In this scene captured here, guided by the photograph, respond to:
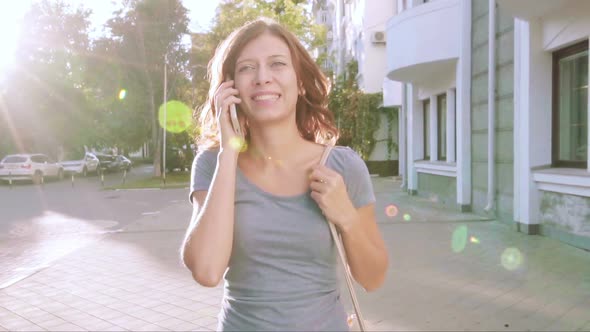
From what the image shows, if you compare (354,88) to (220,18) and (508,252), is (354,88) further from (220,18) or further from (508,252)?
(508,252)

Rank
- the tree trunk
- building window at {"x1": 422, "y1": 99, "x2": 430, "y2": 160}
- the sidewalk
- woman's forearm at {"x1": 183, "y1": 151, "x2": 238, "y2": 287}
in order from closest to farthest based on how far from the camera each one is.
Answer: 1. woman's forearm at {"x1": 183, "y1": 151, "x2": 238, "y2": 287}
2. the sidewalk
3. building window at {"x1": 422, "y1": 99, "x2": 430, "y2": 160}
4. the tree trunk

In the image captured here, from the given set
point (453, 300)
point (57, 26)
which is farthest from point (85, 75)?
point (453, 300)

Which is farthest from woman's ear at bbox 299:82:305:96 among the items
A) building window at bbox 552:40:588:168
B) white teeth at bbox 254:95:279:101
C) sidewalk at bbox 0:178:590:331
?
building window at bbox 552:40:588:168

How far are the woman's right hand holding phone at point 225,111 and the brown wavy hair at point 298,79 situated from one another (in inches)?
5.0

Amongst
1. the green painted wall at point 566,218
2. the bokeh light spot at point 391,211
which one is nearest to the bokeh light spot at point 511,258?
the green painted wall at point 566,218

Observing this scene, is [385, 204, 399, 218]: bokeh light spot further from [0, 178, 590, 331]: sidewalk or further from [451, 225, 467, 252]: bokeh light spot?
[0, 178, 590, 331]: sidewalk

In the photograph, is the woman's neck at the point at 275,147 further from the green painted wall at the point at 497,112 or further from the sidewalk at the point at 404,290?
the green painted wall at the point at 497,112

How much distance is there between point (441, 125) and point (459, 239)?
259 inches

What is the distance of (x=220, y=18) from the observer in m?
27.8

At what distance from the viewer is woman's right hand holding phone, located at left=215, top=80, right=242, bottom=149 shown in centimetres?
165

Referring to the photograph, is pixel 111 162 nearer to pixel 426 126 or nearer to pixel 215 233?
pixel 426 126

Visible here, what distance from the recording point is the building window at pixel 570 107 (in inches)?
300

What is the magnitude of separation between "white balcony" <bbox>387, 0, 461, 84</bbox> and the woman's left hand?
10.6 meters

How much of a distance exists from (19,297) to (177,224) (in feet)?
17.4
